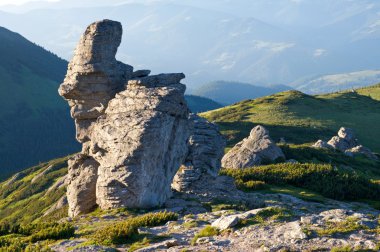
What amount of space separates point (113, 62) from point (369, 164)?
2341 inches

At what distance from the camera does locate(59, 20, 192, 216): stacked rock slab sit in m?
33.0

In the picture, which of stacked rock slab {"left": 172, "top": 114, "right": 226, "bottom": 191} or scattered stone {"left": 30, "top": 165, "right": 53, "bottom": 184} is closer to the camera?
stacked rock slab {"left": 172, "top": 114, "right": 226, "bottom": 191}

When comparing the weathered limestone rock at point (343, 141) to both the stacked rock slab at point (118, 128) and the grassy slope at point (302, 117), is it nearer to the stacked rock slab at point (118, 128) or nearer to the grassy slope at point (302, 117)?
the grassy slope at point (302, 117)

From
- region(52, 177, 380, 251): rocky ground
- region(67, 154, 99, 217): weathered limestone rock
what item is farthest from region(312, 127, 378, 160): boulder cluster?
region(52, 177, 380, 251): rocky ground

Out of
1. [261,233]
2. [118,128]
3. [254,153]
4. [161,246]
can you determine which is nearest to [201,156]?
[118,128]

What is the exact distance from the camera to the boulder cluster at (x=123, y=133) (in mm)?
33062

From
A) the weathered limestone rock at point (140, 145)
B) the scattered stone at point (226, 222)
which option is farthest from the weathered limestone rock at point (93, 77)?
the scattered stone at point (226, 222)

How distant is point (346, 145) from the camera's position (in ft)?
350

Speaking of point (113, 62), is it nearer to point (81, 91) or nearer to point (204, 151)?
point (81, 91)

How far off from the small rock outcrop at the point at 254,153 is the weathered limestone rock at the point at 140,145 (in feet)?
92.9

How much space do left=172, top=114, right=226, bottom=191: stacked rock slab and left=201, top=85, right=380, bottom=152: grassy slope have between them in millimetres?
58052

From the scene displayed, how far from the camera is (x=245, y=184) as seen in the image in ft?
151

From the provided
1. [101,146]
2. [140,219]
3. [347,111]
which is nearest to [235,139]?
[347,111]

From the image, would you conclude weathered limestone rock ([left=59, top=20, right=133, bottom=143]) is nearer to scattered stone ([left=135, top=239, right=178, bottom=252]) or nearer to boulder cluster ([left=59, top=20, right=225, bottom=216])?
boulder cluster ([left=59, top=20, right=225, bottom=216])
